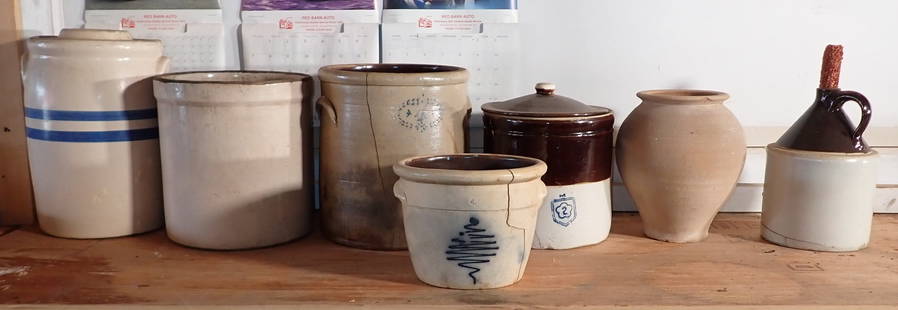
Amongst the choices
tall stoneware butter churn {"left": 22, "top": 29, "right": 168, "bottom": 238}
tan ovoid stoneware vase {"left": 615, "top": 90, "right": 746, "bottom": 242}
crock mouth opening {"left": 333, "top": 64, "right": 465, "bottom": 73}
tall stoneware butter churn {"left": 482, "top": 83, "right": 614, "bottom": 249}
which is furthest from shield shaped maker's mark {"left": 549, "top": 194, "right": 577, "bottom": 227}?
tall stoneware butter churn {"left": 22, "top": 29, "right": 168, "bottom": 238}

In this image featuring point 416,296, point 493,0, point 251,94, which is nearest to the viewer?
point 416,296

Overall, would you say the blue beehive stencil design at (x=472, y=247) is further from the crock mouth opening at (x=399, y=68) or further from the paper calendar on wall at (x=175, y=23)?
the paper calendar on wall at (x=175, y=23)

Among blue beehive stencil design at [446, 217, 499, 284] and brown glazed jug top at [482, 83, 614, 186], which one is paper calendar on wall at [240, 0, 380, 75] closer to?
brown glazed jug top at [482, 83, 614, 186]

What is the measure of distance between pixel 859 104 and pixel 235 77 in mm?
907

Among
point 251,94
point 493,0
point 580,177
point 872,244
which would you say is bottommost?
point 872,244

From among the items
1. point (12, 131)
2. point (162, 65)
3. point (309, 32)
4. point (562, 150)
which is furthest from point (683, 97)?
point (12, 131)

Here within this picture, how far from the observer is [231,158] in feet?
3.54

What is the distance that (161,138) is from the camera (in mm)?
1124

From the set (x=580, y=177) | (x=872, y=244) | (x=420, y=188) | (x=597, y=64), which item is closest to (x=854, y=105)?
(x=872, y=244)

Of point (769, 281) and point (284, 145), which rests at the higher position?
point (284, 145)

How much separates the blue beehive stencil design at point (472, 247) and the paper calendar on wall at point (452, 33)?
1.51 ft

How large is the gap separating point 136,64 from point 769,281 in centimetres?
91

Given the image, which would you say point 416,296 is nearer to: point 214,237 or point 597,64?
point 214,237

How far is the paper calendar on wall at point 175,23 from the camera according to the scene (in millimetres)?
1298
